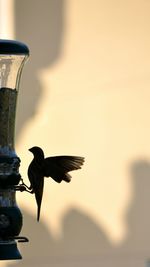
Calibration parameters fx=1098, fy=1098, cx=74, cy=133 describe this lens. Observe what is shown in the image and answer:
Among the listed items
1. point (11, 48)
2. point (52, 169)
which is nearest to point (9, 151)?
point (52, 169)

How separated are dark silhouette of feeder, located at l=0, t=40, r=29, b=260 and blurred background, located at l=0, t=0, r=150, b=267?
Result: 229cm

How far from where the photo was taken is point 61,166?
2879mm

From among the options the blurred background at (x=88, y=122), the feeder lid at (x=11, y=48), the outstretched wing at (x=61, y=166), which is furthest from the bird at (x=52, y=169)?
the blurred background at (x=88, y=122)

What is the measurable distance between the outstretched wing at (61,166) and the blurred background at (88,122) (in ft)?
7.85

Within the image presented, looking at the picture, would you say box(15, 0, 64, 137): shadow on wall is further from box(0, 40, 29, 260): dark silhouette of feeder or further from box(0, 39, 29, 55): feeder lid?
box(0, 39, 29, 55): feeder lid

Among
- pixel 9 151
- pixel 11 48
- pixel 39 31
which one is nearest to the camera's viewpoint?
pixel 11 48

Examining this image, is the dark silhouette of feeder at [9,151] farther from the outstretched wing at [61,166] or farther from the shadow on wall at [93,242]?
the shadow on wall at [93,242]

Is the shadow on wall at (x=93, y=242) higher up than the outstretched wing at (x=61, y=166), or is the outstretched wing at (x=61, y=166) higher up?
the outstretched wing at (x=61, y=166)

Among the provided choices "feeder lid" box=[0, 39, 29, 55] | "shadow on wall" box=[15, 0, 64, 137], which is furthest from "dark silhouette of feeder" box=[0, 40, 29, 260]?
"shadow on wall" box=[15, 0, 64, 137]

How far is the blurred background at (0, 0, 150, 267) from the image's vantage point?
5293mm

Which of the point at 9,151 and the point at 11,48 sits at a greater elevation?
the point at 11,48

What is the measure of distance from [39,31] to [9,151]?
7.86 ft

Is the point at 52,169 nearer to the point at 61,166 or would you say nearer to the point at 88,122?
the point at 61,166

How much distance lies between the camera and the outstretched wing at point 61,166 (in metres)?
2.87
